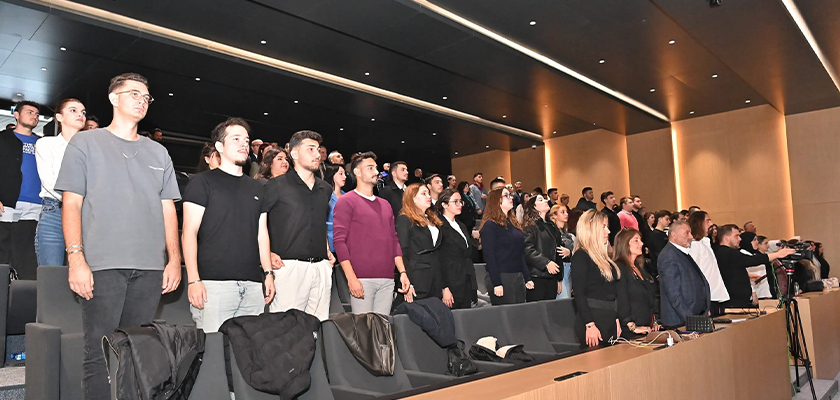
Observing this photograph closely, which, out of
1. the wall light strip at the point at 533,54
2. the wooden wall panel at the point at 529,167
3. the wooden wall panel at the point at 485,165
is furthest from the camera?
the wooden wall panel at the point at 485,165

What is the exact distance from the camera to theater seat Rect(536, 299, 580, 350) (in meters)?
4.38

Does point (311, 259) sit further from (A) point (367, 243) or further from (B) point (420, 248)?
(B) point (420, 248)

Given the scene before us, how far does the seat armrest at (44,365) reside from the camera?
2.41m

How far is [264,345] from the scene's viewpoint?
2396 mm

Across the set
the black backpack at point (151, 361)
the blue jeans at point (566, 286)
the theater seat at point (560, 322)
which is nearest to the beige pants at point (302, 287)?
the black backpack at point (151, 361)

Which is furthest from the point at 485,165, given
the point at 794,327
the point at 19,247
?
the point at 19,247

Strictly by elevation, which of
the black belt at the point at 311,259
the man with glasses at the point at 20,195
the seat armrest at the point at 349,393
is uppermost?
the man with glasses at the point at 20,195

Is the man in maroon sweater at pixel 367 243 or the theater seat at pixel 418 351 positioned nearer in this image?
the theater seat at pixel 418 351

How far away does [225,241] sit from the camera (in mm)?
2855

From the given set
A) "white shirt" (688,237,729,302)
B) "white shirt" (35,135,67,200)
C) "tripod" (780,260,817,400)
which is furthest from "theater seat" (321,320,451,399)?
"tripod" (780,260,817,400)

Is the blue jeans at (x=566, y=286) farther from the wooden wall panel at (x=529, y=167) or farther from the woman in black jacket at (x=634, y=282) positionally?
the wooden wall panel at (x=529, y=167)

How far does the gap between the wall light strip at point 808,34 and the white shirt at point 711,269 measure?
388 centimetres

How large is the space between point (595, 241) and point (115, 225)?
9.34 ft

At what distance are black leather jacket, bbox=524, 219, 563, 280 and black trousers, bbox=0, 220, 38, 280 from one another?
11.7 feet
